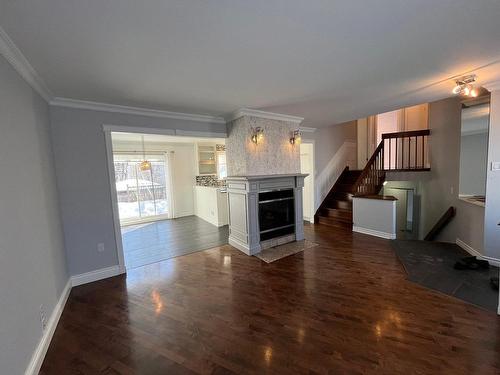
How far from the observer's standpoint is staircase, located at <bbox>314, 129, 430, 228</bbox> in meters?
5.66

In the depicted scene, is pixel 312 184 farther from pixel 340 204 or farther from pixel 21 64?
pixel 21 64

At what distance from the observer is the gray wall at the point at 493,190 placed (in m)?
3.12

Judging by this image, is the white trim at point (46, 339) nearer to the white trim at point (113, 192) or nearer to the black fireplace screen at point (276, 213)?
the white trim at point (113, 192)

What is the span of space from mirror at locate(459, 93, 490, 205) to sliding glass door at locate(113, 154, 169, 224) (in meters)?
7.28

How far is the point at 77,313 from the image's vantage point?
2.50 m

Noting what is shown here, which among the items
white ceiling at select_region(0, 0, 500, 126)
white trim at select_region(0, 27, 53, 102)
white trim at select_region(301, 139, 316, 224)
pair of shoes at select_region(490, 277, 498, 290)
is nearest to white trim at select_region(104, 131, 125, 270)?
white ceiling at select_region(0, 0, 500, 126)

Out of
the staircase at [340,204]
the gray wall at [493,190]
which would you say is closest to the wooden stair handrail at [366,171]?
the staircase at [340,204]

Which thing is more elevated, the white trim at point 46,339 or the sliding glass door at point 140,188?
the sliding glass door at point 140,188

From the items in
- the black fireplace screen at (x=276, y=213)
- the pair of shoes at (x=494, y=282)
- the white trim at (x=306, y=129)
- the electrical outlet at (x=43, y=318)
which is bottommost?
the pair of shoes at (x=494, y=282)

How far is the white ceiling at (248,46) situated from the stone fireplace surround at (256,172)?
3.48 ft

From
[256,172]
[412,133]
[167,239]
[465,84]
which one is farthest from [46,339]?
[412,133]

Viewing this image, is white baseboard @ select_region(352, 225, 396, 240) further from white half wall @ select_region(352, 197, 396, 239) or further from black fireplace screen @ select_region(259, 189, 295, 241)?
black fireplace screen @ select_region(259, 189, 295, 241)

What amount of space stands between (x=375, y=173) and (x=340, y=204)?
1.19 meters

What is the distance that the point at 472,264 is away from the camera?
3154mm
